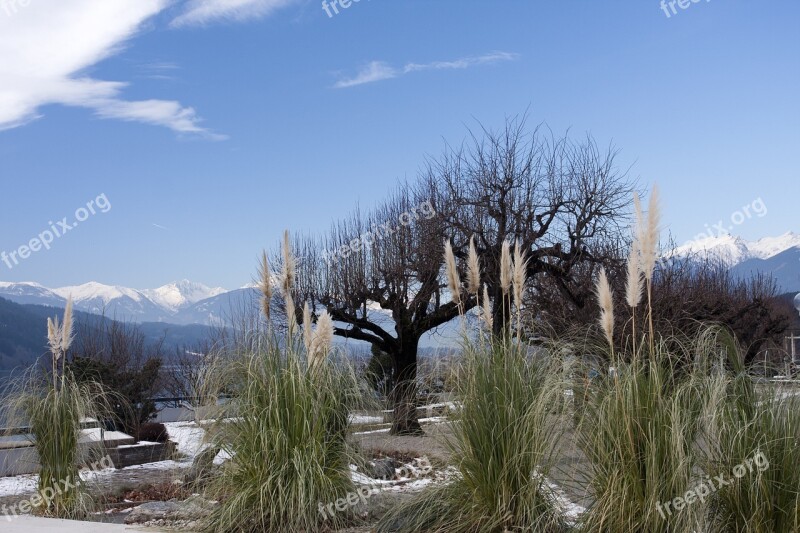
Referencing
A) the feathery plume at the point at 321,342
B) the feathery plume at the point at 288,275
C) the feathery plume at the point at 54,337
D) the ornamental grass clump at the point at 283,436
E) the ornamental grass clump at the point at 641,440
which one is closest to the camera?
the ornamental grass clump at the point at 641,440

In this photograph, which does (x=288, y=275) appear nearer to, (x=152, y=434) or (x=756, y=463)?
(x=756, y=463)

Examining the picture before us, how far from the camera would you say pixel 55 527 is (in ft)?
18.3

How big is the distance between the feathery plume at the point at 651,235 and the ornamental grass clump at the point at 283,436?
2369mm

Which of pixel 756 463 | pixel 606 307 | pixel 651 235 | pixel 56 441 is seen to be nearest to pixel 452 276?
pixel 606 307

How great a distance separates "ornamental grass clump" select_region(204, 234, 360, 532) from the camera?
5074 millimetres

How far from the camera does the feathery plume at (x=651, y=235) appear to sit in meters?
4.33

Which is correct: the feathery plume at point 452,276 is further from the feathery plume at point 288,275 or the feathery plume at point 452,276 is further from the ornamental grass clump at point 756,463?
the ornamental grass clump at point 756,463

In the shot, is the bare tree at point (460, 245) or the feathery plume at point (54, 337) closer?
the feathery plume at point (54, 337)

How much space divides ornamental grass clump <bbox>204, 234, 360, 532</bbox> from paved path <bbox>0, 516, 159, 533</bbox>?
0.79 metres

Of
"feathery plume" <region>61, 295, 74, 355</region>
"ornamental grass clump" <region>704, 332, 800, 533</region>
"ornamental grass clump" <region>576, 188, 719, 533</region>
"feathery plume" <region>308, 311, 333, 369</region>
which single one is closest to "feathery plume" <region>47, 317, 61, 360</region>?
"feathery plume" <region>61, 295, 74, 355</region>

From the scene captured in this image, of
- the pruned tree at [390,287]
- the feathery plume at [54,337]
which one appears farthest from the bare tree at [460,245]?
the feathery plume at [54,337]

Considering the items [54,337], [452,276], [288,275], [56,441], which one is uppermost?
[288,275]

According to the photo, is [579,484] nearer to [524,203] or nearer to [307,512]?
[307,512]

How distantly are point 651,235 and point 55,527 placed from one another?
475 cm
